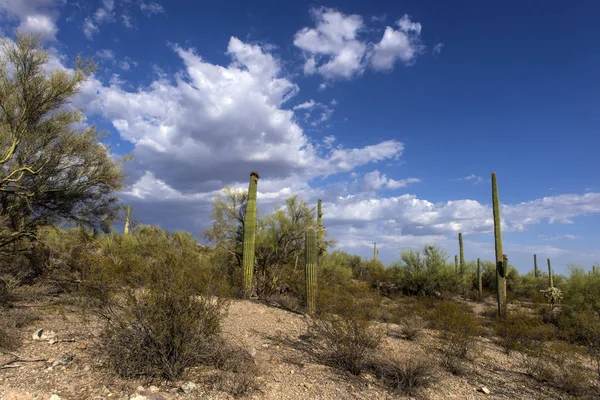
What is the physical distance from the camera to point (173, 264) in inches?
250

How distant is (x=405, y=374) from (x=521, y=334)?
19.5 feet

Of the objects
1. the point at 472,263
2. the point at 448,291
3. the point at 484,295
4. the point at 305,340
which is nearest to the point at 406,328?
the point at 305,340

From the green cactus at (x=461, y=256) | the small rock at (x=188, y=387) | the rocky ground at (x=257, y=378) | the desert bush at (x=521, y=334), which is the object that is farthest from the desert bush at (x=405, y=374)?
the green cactus at (x=461, y=256)

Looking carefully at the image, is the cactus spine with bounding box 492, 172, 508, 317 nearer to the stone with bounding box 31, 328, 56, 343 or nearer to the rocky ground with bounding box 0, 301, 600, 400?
the rocky ground with bounding box 0, 301, 600, 400

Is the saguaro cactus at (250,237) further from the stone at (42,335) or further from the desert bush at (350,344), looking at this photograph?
the stone at (42,335)

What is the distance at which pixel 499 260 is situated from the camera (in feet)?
48.4

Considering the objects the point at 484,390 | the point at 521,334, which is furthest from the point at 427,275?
the point at 484,390

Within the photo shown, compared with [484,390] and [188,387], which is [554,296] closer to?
[484,390]

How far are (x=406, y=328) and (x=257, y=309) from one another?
170 inches

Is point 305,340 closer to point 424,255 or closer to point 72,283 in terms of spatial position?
point 72,283

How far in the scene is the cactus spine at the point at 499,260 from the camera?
14.3 m

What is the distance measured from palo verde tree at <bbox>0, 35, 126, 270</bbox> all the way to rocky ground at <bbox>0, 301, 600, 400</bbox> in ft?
8.44

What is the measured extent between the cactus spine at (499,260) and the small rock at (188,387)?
12.5m

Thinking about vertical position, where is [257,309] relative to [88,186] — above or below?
below
